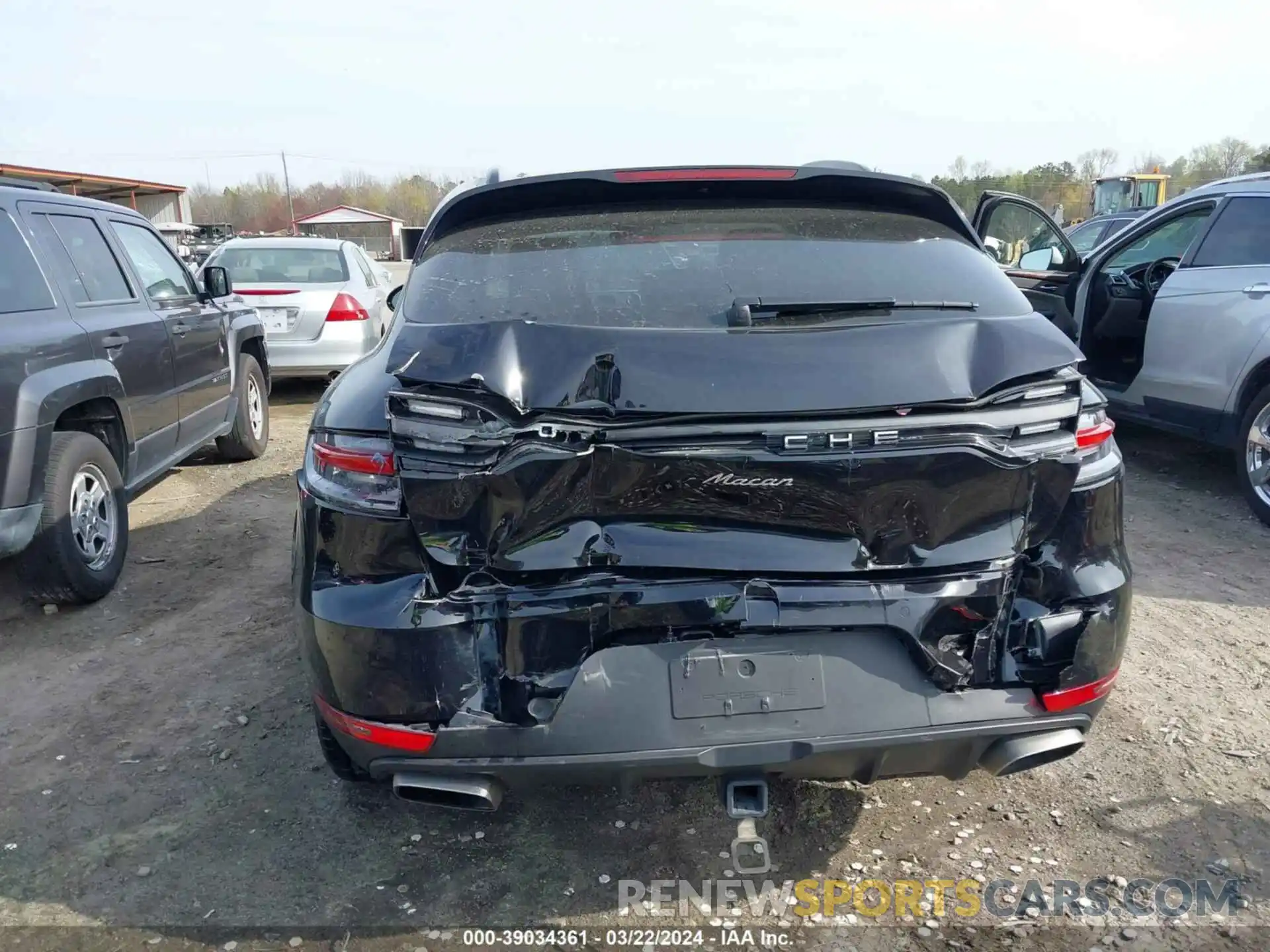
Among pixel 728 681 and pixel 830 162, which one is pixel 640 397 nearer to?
pixel 728 681

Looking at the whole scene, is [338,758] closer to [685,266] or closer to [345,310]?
[685,266]

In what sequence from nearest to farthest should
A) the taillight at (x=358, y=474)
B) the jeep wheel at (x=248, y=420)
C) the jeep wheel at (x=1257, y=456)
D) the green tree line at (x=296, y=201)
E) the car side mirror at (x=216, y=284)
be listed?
the taillight at (x=358, y=474)
the jeep wheel at (x=1257, y=456)
the car side mirror at (x=216, y=284)
the jeep wheel at (x=248, y=420)
the green tree line at (x=296, y=201)

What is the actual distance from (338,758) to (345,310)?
276 inches

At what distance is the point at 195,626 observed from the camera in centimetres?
411

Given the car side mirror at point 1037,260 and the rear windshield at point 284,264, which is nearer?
the car side mirror at point 1037,260

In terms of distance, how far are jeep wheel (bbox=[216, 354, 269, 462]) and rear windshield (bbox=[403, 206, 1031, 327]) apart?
15.1 feet

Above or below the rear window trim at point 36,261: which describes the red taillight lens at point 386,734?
below

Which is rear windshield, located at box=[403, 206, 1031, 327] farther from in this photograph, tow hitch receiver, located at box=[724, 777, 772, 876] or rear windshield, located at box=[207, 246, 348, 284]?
rear windshield, located at box=[207, 246, 348, 284]

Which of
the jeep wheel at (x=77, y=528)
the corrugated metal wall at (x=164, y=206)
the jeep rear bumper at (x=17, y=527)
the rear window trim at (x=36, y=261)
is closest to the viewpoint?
the jeep rear bumper at (x=17, y=527)

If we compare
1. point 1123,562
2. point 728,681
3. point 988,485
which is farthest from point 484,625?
point 1123,562

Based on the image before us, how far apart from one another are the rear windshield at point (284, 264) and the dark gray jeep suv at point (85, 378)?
3.08m

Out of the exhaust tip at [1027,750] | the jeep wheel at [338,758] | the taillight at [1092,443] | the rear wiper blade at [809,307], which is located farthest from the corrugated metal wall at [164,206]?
the exhaust tip at [1027,750]

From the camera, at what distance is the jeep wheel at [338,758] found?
235 centimetres

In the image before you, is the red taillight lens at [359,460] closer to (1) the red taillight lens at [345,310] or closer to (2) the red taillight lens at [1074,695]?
(2) the red taillight lens at [1074,695]
